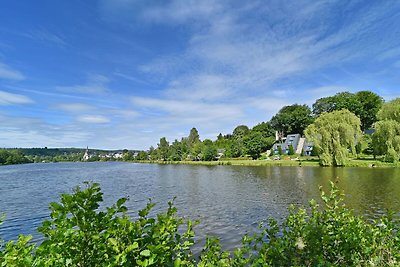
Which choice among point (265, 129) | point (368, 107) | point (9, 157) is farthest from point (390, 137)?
point (9, 157)

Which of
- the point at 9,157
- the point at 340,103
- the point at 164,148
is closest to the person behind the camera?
the point at 340,103

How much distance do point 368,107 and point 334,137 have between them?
5859cm

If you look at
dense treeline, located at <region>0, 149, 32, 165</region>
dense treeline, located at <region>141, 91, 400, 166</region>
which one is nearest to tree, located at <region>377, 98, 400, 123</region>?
dense treeline, located at <region>141, 91, 400, 166</region>

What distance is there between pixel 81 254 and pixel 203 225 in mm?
14982

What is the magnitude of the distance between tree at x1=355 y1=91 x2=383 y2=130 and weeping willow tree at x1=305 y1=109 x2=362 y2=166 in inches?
1880

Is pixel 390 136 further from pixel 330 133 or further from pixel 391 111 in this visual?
pixel 330 133

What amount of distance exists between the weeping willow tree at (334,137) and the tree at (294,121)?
182 ft

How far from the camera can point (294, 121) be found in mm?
114562

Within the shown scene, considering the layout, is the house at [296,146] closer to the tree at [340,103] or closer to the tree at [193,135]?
the tree at [340,103]

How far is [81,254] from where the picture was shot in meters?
2.89

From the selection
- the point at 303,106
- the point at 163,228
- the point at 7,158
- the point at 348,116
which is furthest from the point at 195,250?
the point at 7,158

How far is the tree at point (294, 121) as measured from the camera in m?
111

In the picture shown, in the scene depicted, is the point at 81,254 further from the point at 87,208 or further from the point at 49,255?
the point at 87,208

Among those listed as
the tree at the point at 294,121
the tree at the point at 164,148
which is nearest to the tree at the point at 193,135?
the tree at the point at 164,148
